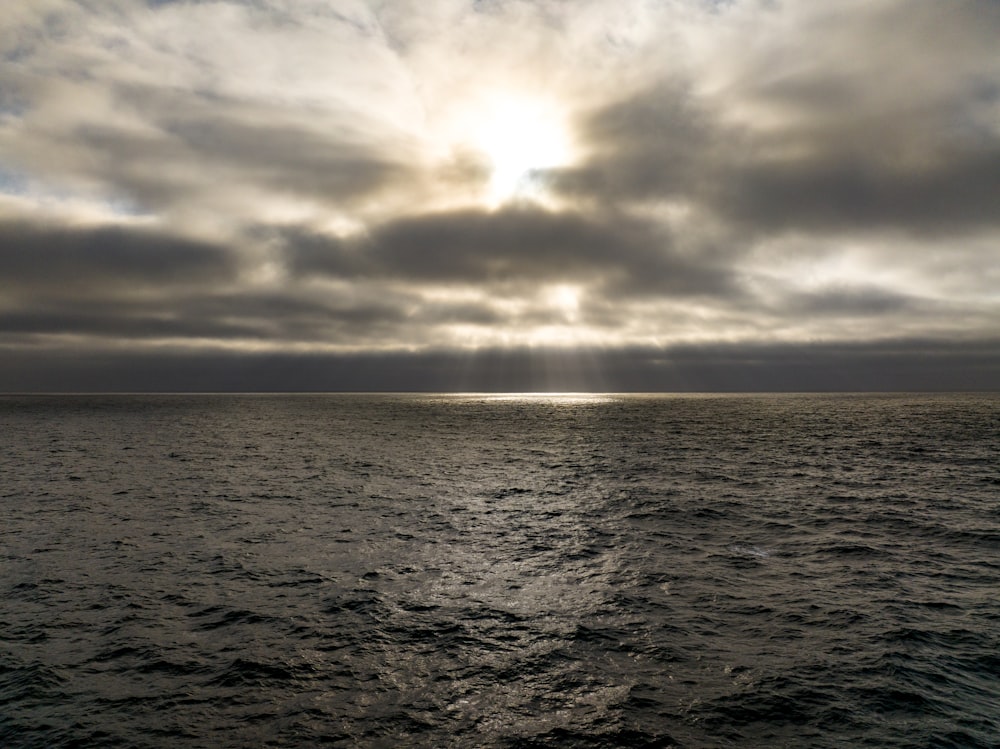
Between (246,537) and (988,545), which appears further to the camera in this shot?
(246,537)

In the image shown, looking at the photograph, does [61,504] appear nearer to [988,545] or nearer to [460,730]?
[460,730]

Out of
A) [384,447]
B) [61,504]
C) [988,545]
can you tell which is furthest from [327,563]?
[384,447]

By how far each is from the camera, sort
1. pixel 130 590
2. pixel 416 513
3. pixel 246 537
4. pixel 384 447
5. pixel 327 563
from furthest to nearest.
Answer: pixel 384 447 → pixel 416 513 → pixel 246 537 → pixel 327 563 → pixel 130 590

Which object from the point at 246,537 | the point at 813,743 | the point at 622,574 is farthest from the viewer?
the point at 246,537

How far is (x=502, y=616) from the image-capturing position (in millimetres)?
22688

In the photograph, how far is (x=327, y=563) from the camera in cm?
3028

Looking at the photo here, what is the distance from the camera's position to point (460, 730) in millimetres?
14859

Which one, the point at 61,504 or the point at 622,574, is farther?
the point at 61,504

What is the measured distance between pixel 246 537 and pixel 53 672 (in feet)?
57.3

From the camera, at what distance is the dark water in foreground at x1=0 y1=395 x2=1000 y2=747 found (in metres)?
15.5

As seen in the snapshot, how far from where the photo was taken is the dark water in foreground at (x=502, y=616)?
1545 centimetres

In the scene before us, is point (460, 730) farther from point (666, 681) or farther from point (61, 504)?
point (61, 504)

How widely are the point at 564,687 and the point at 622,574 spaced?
11.9 m

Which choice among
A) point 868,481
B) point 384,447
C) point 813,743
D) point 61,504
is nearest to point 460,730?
point 813,743
